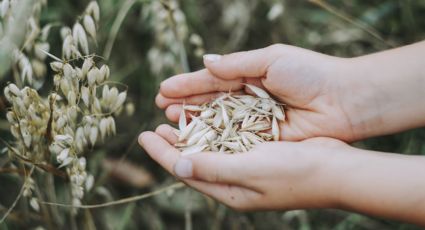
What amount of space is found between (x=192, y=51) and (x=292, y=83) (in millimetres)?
903

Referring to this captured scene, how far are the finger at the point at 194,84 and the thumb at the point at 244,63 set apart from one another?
0.11 feet

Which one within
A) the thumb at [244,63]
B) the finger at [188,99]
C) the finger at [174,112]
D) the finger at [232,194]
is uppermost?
the thumb at [244,63]

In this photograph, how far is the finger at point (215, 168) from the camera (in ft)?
3.71

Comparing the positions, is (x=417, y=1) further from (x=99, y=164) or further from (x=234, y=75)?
(x=99, y=164)

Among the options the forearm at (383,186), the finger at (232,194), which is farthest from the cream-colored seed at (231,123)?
the forearm at (383,186)

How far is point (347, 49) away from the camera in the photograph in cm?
204

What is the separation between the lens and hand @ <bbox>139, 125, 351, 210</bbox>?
1.14 m

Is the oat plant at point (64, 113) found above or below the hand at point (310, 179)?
above

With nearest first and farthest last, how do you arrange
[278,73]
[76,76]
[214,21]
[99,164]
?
1. [76,76]
2. [278,73]
3. [99,164]
4. [214,21]

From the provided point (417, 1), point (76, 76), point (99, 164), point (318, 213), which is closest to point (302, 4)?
point (417, 1)

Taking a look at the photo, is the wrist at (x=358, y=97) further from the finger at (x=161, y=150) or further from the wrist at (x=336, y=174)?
the finger at (x=161, y=150)

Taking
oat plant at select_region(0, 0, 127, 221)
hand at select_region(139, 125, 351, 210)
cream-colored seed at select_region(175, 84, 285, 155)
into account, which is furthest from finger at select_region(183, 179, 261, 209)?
oat plant at select_region(0, 0, 127, 221)

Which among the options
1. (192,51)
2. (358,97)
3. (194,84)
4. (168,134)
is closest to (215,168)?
(168,134)

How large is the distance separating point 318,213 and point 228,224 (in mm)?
316
